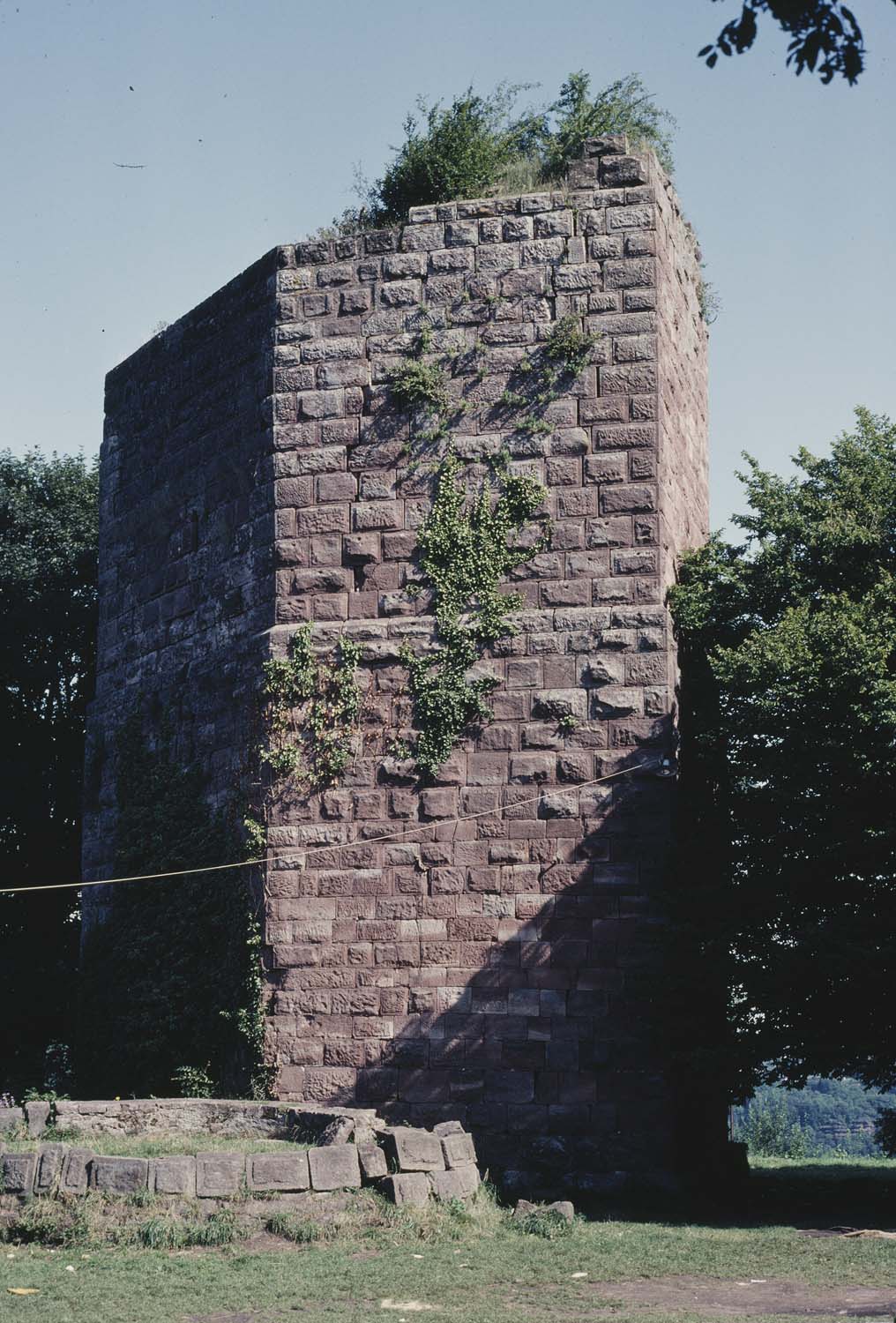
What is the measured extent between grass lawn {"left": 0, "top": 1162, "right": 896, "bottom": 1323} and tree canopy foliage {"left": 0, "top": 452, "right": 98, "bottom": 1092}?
1078cm

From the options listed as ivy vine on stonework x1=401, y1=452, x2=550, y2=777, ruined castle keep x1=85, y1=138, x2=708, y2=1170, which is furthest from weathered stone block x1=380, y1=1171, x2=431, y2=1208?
ivy vine on stonework x1=401, y1=452, x2=550, y2=777

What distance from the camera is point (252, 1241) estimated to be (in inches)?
377

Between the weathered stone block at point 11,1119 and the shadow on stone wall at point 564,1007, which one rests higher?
the shadow on stone wall at point 564,1007

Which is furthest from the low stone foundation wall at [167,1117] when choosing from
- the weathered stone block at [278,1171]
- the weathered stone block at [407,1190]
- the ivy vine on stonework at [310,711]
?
the ivy vine on stonework at [310,711]

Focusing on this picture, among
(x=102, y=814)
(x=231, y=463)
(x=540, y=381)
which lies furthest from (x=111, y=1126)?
(x=540, y=381)

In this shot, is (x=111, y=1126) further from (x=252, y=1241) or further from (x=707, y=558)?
(x=707, y=558)

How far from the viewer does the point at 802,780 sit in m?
12.3

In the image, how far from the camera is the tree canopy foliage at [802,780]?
11836 mm

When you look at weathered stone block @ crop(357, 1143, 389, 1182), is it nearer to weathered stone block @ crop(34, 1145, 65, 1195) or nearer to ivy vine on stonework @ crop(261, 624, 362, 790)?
weathered stone block @ crop(34, 1145, 65, 1195)

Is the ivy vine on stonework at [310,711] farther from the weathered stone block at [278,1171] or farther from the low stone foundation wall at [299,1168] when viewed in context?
the weathered stone block at [278,1171]

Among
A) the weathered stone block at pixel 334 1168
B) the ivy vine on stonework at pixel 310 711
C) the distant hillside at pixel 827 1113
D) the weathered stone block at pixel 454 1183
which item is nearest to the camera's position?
the weathered stone block at pixel 334 1168

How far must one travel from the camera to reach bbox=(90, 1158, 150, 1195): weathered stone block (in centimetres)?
972

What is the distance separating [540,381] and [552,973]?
5.14m

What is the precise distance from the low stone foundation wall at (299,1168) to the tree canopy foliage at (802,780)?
274 cm
